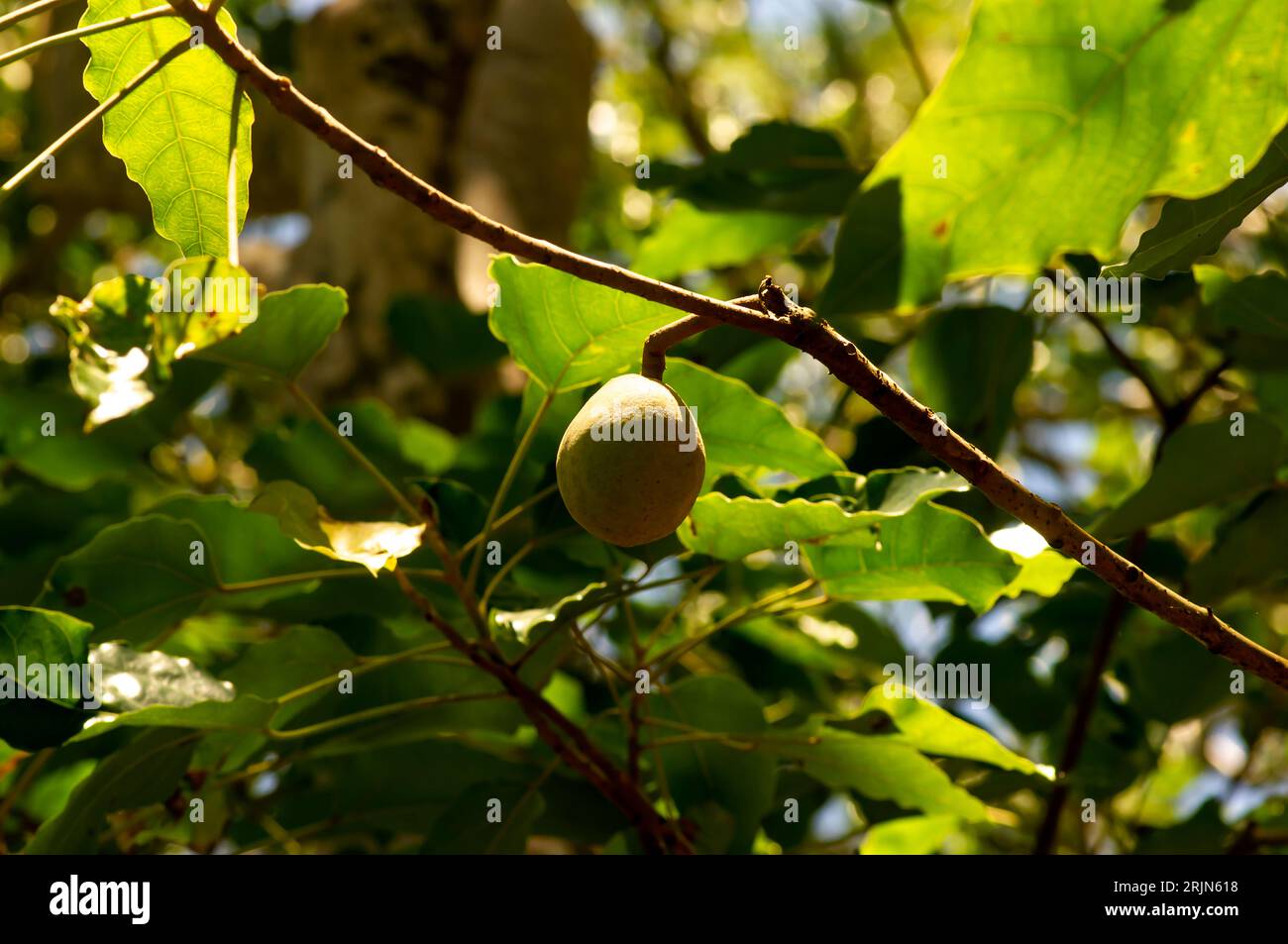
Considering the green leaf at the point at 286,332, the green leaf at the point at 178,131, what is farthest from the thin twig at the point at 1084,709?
the green leaf at the point at 178,131

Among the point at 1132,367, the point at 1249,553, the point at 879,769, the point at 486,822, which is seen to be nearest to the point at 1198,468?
the point at 1249,553

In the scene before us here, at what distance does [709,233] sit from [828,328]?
995 millimetres

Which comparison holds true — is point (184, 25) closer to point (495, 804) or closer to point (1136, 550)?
point (495, 804)

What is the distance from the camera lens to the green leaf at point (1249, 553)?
113cm

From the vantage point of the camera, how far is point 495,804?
114 centimetres

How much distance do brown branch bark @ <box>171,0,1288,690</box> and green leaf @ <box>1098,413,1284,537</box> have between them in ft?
1.59

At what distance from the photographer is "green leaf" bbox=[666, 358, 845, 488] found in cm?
97

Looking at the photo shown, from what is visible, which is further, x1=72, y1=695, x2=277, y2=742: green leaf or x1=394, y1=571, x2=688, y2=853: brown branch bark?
x1=394, y1=571, x2=688, y2=853: brown branch bark

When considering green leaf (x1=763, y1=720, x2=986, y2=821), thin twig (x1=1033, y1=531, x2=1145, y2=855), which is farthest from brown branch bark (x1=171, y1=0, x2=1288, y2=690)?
thin twig (x1=1033, y1=531, x2=1145, y2=855)

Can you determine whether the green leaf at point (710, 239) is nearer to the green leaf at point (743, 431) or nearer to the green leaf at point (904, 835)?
the green leaf at point (743, 431)

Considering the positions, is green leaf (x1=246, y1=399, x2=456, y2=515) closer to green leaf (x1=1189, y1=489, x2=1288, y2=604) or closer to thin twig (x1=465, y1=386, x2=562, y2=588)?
thin twig (x1=465, y1=386, x2=562, y2=588)

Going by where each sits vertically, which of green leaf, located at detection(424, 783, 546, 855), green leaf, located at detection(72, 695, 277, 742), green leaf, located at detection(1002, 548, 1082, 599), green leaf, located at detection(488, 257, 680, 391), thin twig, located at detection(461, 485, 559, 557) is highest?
green leaf, located at detection(488, 257, 680, 391)

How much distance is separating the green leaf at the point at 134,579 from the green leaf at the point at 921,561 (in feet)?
1.81

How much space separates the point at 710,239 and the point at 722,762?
2.30 ft
